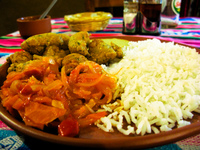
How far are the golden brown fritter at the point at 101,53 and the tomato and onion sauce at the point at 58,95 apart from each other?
0.71ft

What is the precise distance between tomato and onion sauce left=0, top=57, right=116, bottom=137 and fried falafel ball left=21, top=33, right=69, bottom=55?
190 millimetres

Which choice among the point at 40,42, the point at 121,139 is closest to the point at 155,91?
the point at 121,139

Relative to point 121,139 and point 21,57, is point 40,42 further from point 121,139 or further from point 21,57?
point 121,139

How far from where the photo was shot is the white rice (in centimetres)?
82

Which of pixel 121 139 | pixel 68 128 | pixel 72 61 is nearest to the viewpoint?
pixel 121 139

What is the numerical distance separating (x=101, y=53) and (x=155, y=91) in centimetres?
49

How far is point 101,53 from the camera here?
1299 mm

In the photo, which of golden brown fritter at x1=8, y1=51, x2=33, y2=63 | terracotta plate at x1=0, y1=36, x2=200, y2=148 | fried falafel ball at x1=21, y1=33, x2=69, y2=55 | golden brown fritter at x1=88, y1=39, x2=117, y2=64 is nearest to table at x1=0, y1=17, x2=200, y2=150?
terracotta plate at x1=0, y1=36, x2=200, y2=148

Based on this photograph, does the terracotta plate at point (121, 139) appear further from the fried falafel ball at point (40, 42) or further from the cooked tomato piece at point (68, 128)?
the fried falafel ball at point (40, 42)

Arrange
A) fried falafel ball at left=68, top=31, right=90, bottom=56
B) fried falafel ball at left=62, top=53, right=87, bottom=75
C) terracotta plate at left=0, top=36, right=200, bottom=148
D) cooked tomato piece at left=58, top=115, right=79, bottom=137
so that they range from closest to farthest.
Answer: terracotta plate at left=0, top=36, right=200, bottom=148 < cooked tomato piece at left=58, top=115, right=79, bottom=137 < fried falafel ball at left=62, top=53, right=87, bottom=75 < fried falafel ball at left=68, top=31, right=90, bottom=56

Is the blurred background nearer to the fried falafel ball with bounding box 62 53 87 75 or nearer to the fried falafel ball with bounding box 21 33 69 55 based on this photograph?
the fried falafel ball with bounding box 21 33 69 55

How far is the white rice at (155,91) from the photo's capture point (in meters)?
0.82

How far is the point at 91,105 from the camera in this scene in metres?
0.92

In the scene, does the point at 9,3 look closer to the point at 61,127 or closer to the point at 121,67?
the point at 121,67
